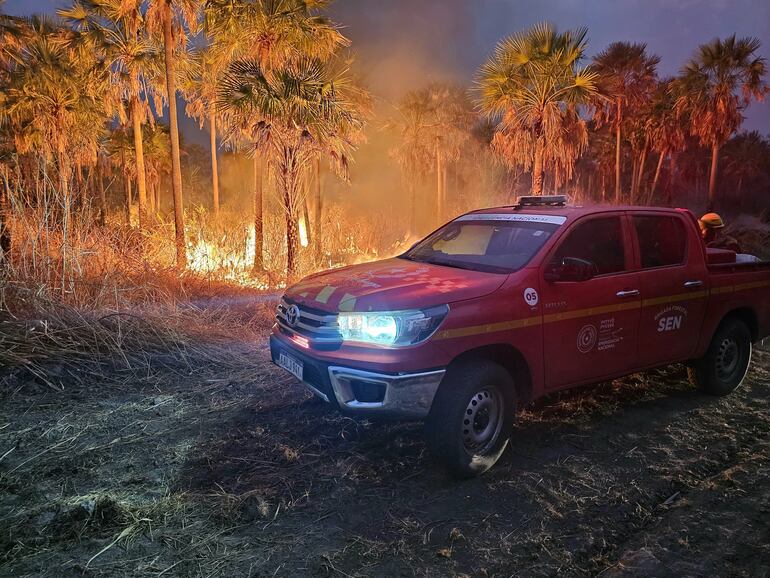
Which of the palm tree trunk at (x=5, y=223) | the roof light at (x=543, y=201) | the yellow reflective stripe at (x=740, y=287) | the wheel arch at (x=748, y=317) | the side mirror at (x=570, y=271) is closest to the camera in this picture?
the side mirror at (x=570, y=271)

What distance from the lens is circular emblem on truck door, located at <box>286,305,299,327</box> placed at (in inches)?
149

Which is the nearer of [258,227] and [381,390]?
[381,390]

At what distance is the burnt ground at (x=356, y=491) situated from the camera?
2.59m

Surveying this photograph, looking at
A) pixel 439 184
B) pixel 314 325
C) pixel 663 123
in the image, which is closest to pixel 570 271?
pixel 314 325

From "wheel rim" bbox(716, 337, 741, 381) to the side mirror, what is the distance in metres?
2.32

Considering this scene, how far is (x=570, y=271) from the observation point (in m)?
3.63

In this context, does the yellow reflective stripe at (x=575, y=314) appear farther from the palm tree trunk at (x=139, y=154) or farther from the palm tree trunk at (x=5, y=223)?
the palm tree trunk at (x=139, y=154)

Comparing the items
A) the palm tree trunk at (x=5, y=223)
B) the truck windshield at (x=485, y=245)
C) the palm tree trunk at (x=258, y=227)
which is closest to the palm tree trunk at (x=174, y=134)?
the palm tree trunk at (x=258, y=227)

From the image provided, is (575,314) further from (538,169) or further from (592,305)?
(538,169)

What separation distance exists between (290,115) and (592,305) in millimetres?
9154

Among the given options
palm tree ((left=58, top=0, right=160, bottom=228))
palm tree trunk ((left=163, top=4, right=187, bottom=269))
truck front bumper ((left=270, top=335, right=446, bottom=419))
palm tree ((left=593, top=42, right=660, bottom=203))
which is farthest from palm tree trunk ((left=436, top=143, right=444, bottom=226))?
truck front bumper ((left=270, top=335, right=446, bottom=419))

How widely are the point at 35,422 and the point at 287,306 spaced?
2382 mm

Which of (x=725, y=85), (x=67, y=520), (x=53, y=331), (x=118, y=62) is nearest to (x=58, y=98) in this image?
(x=118, y=62)

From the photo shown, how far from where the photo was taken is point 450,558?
2607mm
